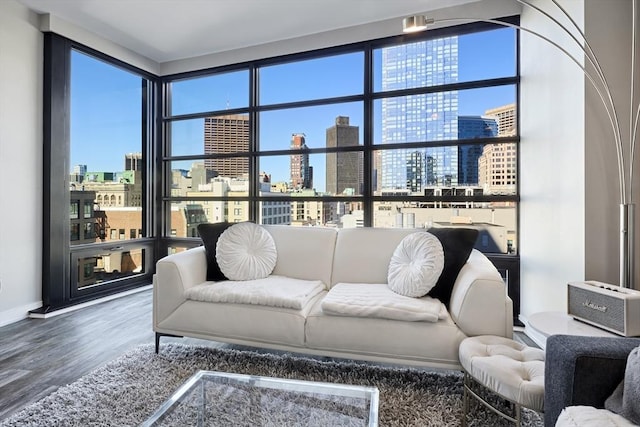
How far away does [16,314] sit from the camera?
2.97m

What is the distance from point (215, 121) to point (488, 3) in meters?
3.01

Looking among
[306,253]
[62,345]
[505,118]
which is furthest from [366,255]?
[62,345]

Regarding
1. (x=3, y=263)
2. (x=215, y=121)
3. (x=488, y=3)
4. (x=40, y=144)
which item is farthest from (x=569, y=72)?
(x=3, y=263)

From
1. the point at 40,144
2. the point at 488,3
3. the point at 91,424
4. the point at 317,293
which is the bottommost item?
the point at 91,424

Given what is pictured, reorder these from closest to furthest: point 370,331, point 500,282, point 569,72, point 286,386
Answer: point 286,386
point 500,282
point 370,331
point 569,72

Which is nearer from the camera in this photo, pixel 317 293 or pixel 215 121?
pixel 317 293

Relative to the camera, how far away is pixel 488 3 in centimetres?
295

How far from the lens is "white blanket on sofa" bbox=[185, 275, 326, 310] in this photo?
2.07 metres

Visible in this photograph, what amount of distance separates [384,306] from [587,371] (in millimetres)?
939

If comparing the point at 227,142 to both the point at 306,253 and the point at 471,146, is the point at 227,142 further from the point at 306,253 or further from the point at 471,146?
the point at 471,146

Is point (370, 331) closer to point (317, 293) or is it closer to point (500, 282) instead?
point (317, 293)

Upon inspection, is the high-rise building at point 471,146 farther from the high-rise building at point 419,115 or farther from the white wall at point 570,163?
the white wall at point 570,163

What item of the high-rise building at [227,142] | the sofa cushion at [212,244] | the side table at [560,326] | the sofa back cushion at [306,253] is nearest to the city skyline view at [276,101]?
the high-rise building at [227,142]

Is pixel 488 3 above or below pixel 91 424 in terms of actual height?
above
